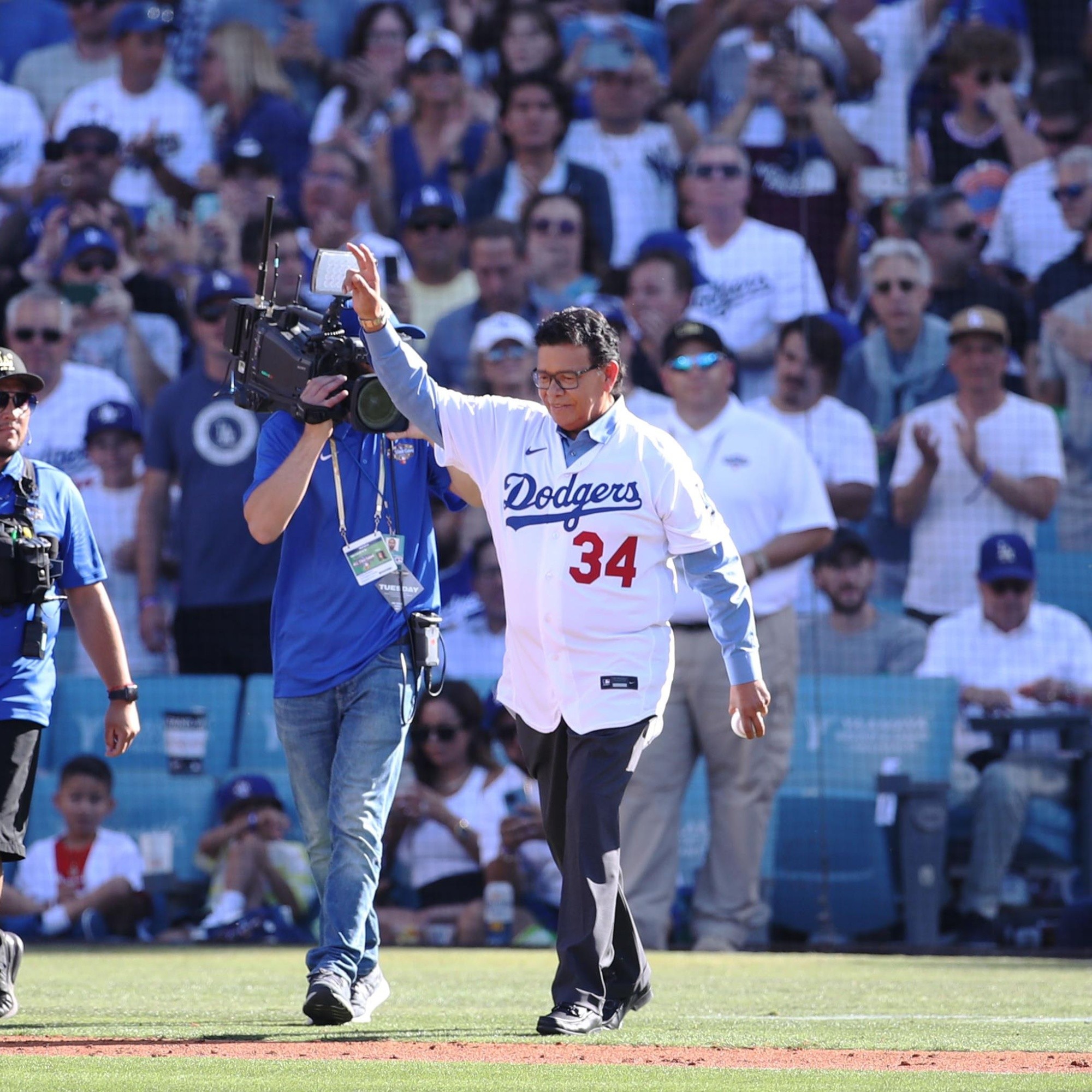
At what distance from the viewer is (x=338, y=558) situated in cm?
555

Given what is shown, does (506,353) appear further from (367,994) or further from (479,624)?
(367,994)

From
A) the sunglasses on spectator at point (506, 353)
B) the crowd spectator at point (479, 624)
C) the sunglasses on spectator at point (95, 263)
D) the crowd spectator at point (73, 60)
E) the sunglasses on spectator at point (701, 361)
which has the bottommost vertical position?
the crowd spectator at point (479, 624)

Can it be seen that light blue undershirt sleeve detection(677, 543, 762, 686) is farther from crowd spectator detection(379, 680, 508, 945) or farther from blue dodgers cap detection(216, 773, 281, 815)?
blue dodgers cap detection(216, 773, 281, 815)

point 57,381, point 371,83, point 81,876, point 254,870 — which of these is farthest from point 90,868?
point 371,83

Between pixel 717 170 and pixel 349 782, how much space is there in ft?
22.0

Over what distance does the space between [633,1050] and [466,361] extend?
6.58 metres

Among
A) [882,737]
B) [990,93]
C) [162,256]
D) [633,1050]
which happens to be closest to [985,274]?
[990,93]

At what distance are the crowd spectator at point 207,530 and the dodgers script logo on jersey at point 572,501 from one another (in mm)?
5061

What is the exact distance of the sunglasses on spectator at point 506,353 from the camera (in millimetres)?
10586

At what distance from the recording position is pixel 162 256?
37.4ft

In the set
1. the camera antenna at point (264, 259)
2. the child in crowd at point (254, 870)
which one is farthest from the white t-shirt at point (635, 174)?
the camera antenna at point (264, 259)

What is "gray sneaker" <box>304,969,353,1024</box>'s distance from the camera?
5.05m

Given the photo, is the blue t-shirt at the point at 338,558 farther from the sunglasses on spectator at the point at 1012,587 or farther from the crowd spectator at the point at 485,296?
the crowd spectator at the point at 485,296

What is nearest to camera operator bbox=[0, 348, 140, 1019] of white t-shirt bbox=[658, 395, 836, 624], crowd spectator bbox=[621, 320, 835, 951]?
crowd spectator bbox=[621, 320, 835, 951]
